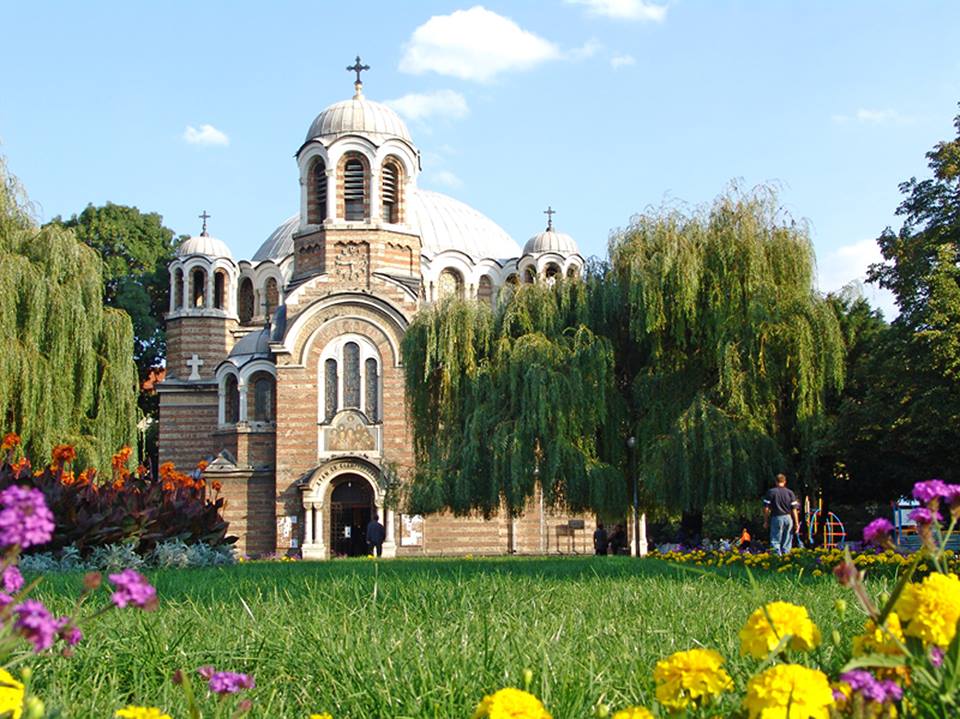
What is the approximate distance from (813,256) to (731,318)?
6.22 ft

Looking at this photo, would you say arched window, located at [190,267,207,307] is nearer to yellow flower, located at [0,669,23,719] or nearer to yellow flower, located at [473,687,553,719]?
yellow flower, located at [0,669,23,719]

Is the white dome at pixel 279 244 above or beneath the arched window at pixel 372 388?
above

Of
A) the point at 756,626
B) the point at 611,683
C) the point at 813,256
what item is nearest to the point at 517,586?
the point at 611,683

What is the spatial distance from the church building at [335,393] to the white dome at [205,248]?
4472 mm

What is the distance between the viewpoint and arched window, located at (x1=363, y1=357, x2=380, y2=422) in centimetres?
3225

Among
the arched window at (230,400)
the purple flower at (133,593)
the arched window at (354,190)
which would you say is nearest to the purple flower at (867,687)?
the purple flower at (133,593)

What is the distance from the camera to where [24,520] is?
5.76 feet

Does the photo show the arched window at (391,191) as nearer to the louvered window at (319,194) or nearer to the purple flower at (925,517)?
the louvered window at (319,194)

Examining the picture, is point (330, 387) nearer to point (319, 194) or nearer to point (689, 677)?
point (319, 194)

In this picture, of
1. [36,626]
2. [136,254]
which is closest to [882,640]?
[36,626]

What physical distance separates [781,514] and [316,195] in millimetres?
22347

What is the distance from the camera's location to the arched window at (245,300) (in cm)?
4038

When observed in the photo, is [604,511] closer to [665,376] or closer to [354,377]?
[665,376]

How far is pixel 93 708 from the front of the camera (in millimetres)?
2996
